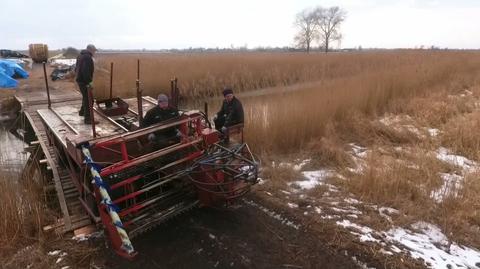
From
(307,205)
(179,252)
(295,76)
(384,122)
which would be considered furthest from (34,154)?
(295,76)

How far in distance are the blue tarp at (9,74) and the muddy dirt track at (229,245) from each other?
43.8 ft

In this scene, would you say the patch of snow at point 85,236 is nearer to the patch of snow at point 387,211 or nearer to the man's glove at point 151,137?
the man's glove at point 151,137

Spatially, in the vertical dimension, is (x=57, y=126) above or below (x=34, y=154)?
above

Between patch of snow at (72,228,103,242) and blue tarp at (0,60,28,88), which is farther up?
blue tarp at (0,60,28,88)

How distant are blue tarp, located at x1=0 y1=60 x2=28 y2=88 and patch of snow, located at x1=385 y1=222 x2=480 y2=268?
1521 cm

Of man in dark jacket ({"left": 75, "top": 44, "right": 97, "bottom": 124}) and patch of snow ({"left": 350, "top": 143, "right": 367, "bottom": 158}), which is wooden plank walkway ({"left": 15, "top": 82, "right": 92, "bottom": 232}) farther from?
patch of snow ({"left": 350, "top": 143, "right": 367, "bottom": 158})

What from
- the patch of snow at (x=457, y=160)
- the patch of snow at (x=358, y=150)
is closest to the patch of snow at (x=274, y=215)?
the patch of snow at (x=358, y=150)

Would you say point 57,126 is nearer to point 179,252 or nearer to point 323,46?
point 179,252

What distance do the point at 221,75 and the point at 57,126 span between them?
28.2 ft

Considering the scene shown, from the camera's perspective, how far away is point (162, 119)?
15.6 ft

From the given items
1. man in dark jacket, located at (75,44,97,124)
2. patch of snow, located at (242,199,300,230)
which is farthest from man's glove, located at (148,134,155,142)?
man in dark jacket, located at (75,44,97,124)

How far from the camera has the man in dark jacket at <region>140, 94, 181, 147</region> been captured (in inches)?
168

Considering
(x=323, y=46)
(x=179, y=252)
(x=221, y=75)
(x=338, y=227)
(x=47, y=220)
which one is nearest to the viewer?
(x=179, y=252)

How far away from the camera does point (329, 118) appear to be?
7039mm
